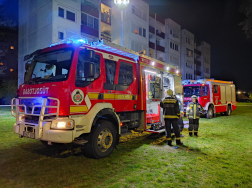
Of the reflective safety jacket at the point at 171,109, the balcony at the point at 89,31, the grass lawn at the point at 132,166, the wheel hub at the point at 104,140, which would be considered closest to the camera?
the grass lawn at the point at 132,166

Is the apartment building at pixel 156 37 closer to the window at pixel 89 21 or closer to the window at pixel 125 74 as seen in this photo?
the window at pixel 89 21

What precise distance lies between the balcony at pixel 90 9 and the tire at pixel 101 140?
790 inches

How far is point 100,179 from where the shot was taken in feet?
11.4

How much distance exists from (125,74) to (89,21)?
18589mm

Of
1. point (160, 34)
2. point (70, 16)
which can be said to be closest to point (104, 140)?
point (70, 16)

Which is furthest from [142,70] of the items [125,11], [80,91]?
[125,11]

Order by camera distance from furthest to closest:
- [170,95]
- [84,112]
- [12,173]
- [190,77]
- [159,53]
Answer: [190,77]
[159,53]
[170,95]
[84,112]
[12,173]

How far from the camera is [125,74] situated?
5656 mm

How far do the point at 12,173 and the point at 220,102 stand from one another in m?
14.7

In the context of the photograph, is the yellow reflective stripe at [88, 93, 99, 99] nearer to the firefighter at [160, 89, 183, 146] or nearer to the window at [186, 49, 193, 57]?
the firefighter at [160, 89, 183, 146]

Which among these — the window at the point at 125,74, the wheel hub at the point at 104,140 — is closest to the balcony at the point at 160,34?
the window at the point at 125,74

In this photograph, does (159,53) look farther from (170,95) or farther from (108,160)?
(108,160)

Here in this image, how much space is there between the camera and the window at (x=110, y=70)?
16.4 ft

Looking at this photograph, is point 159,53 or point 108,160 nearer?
point 108,160
